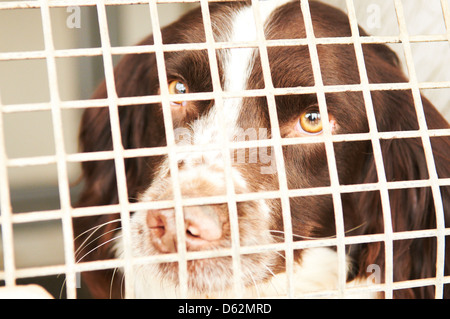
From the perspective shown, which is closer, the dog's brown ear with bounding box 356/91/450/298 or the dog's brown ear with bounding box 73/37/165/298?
the dog's brown ear with bounding box 356/91/450/298

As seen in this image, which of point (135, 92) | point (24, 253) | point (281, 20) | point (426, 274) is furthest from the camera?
point (24, 253)

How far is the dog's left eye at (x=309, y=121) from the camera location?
1.29 metres

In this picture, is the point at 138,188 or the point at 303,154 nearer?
the point at 303,154

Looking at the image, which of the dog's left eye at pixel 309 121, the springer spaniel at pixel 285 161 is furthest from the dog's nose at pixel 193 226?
the dog's left eye at pixel 309 121

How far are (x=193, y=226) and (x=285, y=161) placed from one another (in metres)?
0.45

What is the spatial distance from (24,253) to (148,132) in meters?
1.90

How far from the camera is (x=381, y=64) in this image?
1468mm

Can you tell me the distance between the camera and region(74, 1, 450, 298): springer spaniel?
3.91 feet

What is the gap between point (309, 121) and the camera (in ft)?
4.26

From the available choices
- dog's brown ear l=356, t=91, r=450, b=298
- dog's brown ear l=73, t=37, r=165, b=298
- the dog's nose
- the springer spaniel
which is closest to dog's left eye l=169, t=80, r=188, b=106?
the springer spaniel

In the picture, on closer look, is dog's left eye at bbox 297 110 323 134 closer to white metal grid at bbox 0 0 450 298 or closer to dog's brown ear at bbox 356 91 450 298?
dog's brown ear at bbox 356 91 450 298

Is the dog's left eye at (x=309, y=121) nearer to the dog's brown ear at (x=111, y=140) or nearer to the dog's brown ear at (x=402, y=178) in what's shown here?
the dog's brown ear at (x=402, y=178)
